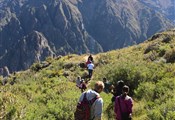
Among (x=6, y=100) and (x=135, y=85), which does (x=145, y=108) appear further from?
(x=6, y=100)

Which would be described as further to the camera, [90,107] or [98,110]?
[90,107]

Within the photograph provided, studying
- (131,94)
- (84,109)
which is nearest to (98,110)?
(84,109)

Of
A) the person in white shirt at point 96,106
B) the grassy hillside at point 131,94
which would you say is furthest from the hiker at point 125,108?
the person in white shirt at point 96,106

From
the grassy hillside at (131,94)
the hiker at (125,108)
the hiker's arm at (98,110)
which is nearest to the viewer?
the hiker's arm at (98,110)

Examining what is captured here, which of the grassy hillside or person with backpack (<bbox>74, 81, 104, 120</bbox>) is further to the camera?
the grassy hillside

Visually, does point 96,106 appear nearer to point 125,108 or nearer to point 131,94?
point 125,108

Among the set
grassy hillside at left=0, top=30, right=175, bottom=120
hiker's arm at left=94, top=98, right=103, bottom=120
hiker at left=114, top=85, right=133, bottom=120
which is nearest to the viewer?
hiker's arm at left=94, top=98, right=103, bottom=120

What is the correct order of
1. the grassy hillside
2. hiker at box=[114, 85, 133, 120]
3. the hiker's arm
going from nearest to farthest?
the hiker's arm → hiker at box=[114, 85, 133, 120] → the grassy hillside

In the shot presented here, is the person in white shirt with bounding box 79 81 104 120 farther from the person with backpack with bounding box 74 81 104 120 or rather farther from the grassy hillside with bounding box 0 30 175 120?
the grassy hillside with bounding box 0 30 175 120

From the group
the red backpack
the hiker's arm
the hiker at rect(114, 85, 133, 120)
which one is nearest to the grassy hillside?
the hiker at rect(114, 85, 133, 120)

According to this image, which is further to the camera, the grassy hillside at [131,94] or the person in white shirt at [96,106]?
the grassy hillside at [131,94]

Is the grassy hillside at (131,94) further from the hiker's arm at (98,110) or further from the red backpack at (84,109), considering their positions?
the hiker's arm at (98,110)

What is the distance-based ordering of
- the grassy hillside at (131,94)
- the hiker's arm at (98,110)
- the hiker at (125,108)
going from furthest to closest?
the grassy hillside at (131,94) → the hiker at (125,108) → the hiker's arm at (98,110)

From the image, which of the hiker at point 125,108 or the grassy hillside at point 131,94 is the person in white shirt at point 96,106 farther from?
the grassy hillside at point 131,94
